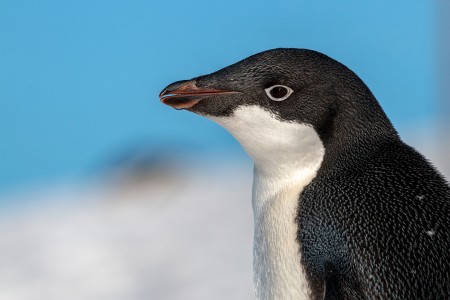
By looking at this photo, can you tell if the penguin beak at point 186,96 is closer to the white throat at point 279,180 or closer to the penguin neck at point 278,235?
the white throat at point 279,180

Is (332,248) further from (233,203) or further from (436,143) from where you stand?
(436,143)

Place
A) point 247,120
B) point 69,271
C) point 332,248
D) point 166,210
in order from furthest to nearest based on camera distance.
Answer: point 166,210
point 69,271
point 247,120
point 332,248

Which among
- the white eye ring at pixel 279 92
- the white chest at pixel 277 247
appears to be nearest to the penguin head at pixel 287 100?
the white eye ring at pixel 279 92

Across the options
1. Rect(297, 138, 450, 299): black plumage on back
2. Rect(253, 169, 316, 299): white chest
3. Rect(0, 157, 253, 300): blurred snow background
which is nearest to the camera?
Rect(297, 138, 450, 299): black plumage on back

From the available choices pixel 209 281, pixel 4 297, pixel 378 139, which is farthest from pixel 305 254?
pixel 4 297

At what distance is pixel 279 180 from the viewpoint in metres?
1.57

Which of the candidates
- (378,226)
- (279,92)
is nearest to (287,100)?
(279,92)

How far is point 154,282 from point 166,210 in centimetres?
89

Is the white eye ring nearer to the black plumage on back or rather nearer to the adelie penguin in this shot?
the adelie penguin

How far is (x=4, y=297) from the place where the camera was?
3586 millimetres

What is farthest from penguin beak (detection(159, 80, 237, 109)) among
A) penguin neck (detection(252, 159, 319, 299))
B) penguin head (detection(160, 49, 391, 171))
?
penguin neck (detection(252, 159, 319, 299))

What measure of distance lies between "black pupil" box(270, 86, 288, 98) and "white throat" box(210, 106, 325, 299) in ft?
0.10

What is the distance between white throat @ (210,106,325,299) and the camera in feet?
4.89

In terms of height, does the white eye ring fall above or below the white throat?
above
